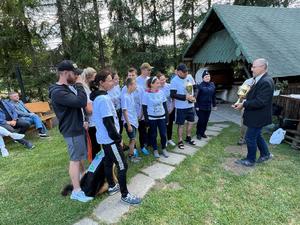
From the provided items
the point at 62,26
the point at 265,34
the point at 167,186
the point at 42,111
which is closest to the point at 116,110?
the point at 167,186

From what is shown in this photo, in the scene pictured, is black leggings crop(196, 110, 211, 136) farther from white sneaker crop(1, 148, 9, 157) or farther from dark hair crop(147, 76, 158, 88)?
white sneaker crop(1, 148, 9, 157)

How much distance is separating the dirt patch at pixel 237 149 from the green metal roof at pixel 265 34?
2645mm

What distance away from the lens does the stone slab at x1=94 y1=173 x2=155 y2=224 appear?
117 inches

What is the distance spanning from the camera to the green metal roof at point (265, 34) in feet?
23.6

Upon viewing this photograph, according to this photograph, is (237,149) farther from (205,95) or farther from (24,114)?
(24,114)

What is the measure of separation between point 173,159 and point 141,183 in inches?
39.9

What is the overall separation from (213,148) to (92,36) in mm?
10753

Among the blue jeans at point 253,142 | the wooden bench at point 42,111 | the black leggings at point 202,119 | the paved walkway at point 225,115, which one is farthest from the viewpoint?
the paved walkway at point 225,115

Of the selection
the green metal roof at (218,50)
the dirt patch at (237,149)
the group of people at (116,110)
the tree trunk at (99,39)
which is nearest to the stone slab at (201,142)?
the group of people at (116,110)

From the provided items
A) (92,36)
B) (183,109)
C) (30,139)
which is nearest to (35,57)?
(92,36)

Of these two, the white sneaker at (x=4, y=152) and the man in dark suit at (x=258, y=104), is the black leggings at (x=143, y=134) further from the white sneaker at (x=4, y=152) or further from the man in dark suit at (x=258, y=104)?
the white sneaker at (x=4, y=152)

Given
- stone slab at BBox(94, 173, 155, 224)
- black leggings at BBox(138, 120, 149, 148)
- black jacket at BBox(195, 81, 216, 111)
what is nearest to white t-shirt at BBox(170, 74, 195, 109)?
black jacket at BBox(195, 81, 216, 111)

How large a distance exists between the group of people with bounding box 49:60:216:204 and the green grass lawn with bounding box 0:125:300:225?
330mm

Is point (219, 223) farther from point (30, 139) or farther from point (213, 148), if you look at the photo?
point (30, 139)
